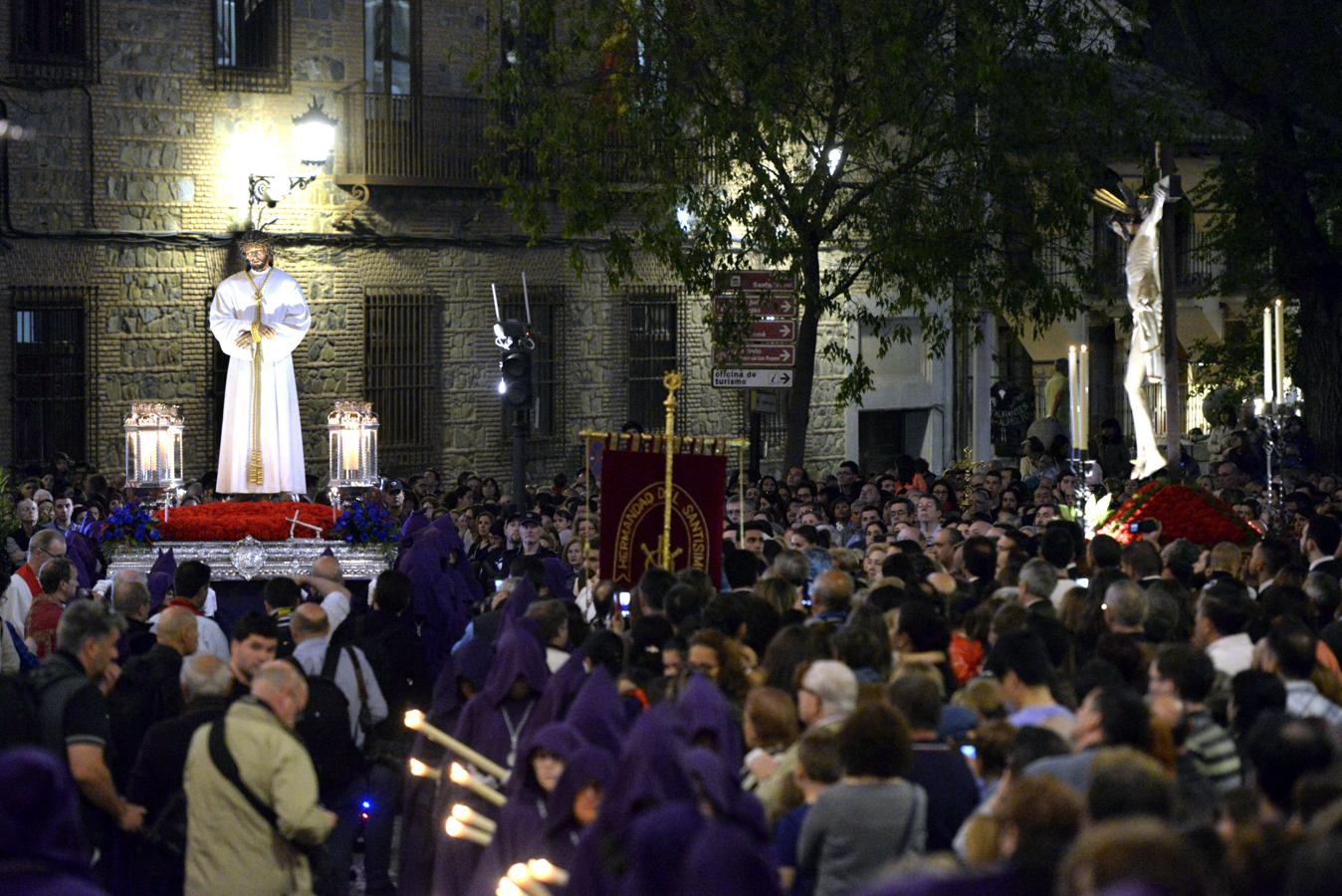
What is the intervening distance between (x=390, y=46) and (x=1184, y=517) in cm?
1413

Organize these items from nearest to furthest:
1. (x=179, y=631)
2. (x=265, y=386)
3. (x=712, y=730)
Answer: (x=712, y=730), (x=179, y=631), (x=265, y=386)

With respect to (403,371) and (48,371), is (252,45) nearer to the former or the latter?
(403,371)

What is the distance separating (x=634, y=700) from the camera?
9.18 metres

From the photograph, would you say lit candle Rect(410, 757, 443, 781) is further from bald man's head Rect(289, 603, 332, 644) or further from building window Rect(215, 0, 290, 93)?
building window Rect(215, 0, 290, 93)

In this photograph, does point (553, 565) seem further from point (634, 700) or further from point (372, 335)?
point (372, 335)

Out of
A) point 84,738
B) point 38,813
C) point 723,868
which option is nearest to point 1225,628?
point 723,868

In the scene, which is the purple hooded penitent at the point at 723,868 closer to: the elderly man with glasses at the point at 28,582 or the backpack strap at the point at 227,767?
the backpack strap at the point at 227,767

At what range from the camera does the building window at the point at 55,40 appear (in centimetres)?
2531

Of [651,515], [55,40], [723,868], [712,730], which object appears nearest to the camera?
[723,868]

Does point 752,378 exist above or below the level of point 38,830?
above

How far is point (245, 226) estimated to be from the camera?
26.5 metres

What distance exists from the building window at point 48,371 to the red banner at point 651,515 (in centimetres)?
1318

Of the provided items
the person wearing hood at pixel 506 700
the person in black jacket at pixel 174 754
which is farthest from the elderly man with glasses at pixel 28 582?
the person wearing hood at pixel 506 700

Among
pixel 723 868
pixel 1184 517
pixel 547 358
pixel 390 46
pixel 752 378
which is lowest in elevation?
pixel 723 868
